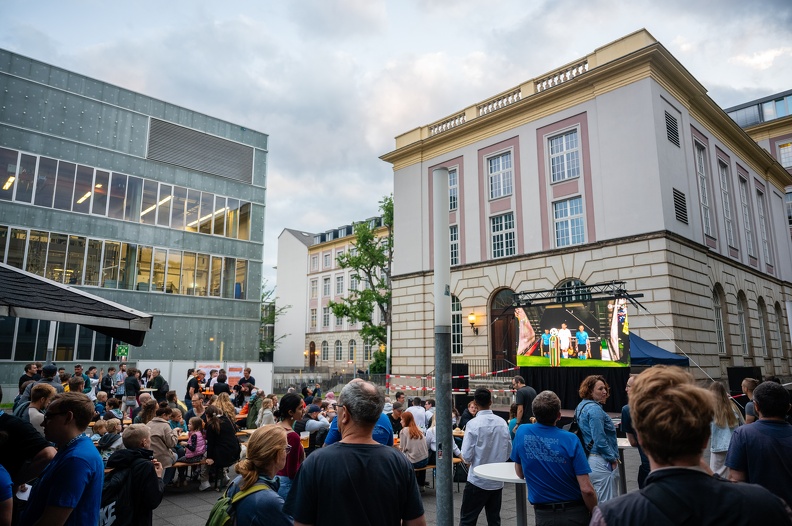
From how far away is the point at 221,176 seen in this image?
2886 cm

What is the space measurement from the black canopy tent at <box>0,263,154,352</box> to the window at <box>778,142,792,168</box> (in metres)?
43.3

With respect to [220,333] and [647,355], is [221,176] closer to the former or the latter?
[220,333]

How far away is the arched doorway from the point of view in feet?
78.4

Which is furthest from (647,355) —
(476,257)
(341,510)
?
(341,510)

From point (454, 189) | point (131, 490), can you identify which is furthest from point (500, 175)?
point (131, 490)

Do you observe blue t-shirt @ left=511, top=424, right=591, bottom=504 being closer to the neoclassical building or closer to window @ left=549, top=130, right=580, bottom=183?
the neoclassical building

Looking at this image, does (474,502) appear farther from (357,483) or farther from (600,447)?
(357,483)

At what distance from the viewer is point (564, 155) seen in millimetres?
23141

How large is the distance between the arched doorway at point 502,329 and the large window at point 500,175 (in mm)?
4950

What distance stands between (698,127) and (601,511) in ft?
89.0

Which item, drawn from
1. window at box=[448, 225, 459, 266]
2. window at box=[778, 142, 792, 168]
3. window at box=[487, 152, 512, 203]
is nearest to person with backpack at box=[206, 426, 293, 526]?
window at box=[487, 152, 512, 203]

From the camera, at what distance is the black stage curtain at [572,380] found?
15562 millimetres

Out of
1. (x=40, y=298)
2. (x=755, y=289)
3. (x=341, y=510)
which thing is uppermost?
(x=755, y=289)

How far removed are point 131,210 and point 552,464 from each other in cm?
2617
